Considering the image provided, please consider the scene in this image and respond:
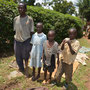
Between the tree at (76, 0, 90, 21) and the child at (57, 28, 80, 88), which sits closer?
the child at (57, 28, 80, 88)

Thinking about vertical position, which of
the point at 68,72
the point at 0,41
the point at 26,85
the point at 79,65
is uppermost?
the point at 0,41


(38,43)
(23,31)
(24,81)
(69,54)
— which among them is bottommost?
(24,81)

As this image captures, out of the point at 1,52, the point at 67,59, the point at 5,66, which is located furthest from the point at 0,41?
the point at 67,59

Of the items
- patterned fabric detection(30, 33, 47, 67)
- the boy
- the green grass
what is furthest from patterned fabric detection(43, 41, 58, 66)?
the green grass

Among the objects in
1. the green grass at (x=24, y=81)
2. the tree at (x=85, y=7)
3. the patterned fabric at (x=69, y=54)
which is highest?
the tree at (x=85, y=7)

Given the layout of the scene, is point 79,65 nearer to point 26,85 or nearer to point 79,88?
point 79,88

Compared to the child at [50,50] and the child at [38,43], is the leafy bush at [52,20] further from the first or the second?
the child at [50,50]

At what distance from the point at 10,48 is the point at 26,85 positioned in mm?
2837

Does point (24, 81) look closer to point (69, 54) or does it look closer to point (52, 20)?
point (69, 54)

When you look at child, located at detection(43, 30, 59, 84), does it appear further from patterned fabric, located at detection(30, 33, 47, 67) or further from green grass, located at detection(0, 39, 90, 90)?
green grass, located at detection(0, 39, 90, 90)

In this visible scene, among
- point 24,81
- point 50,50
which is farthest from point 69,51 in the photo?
point 24,81

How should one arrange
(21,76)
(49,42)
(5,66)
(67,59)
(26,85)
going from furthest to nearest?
(5,66) < (21,76) < (26,85) < (49,42) < (67,59)

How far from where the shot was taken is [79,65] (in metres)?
4.77

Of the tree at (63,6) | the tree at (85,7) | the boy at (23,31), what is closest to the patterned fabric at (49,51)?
the boy at (23,31)
